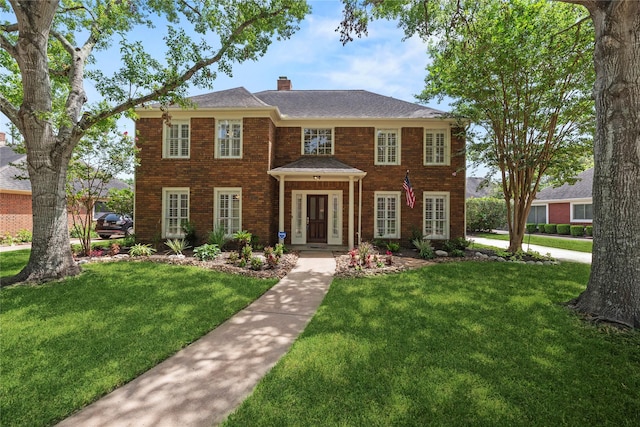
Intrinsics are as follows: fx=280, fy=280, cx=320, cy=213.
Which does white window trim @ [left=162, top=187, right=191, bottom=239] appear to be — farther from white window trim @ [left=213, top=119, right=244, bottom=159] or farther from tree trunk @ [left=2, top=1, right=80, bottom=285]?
tree trunk @ [left=2, top=1, right=80, bottom=285]

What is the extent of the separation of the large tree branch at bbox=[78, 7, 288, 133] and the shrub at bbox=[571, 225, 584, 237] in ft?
77.8

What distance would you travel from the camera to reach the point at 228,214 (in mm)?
11648

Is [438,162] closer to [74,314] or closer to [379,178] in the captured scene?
[379,178]

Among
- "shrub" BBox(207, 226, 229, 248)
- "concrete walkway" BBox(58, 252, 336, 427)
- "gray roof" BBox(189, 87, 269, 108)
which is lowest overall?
"concrete walkway" BBox(58, 252, 336, 427)

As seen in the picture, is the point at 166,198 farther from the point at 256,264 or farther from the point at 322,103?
the point at 322,103

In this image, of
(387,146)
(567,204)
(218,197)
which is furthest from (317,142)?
(567,204)

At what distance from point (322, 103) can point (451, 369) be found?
13146 mm

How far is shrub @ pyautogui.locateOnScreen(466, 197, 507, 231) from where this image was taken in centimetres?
2300

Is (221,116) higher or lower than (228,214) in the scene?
higher

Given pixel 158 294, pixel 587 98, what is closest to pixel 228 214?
pixel 158 294

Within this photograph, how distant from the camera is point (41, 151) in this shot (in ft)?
21.7

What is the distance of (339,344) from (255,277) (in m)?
4.01

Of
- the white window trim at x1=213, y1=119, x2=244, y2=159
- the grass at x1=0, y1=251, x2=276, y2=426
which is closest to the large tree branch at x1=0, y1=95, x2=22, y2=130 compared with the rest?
the grass at x1=0, y1=251, x2=276, y2=426

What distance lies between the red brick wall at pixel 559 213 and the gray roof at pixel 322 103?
17976 mm
